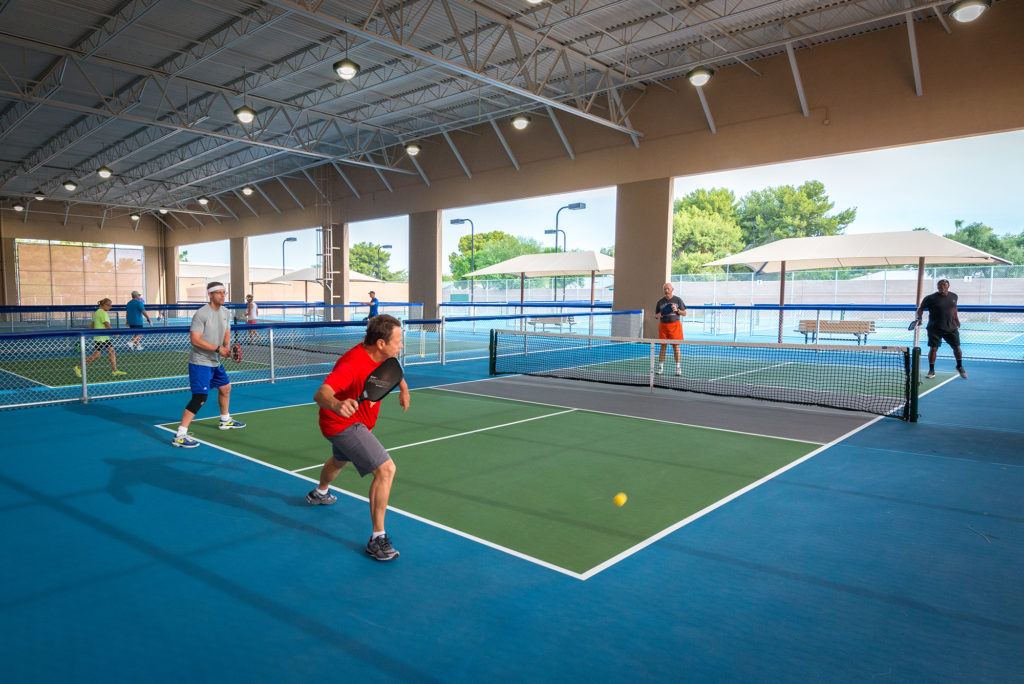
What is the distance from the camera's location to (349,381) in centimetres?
390

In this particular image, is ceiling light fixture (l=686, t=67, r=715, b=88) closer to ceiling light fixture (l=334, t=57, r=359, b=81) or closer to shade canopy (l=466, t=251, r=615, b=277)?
ceiling light fixture (l=334, t=57, r=359, b=81)

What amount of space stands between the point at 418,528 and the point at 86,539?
2.41 m

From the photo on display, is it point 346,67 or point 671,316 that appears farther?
point 346,67

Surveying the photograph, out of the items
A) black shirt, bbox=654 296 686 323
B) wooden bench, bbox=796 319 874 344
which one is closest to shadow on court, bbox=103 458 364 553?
black shirt, bbox=654 296 686 323

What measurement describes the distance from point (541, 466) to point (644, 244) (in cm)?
1441

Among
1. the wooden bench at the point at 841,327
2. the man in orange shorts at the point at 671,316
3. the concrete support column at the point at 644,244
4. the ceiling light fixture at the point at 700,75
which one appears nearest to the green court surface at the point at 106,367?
the man in orange shorts at the point at 671,316

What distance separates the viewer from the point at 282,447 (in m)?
7.02

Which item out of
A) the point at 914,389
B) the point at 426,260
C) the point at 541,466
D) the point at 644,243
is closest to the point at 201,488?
the point at 541,466

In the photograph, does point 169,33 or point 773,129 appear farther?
point 773,129

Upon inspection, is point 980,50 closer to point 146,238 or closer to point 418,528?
point 418,528

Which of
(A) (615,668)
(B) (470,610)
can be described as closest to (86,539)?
(B) (470,610)

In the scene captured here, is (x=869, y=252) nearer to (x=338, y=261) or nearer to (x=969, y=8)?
(x=969, y=8)

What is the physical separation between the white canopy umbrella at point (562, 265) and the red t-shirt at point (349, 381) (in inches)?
716

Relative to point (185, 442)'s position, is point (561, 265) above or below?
above
